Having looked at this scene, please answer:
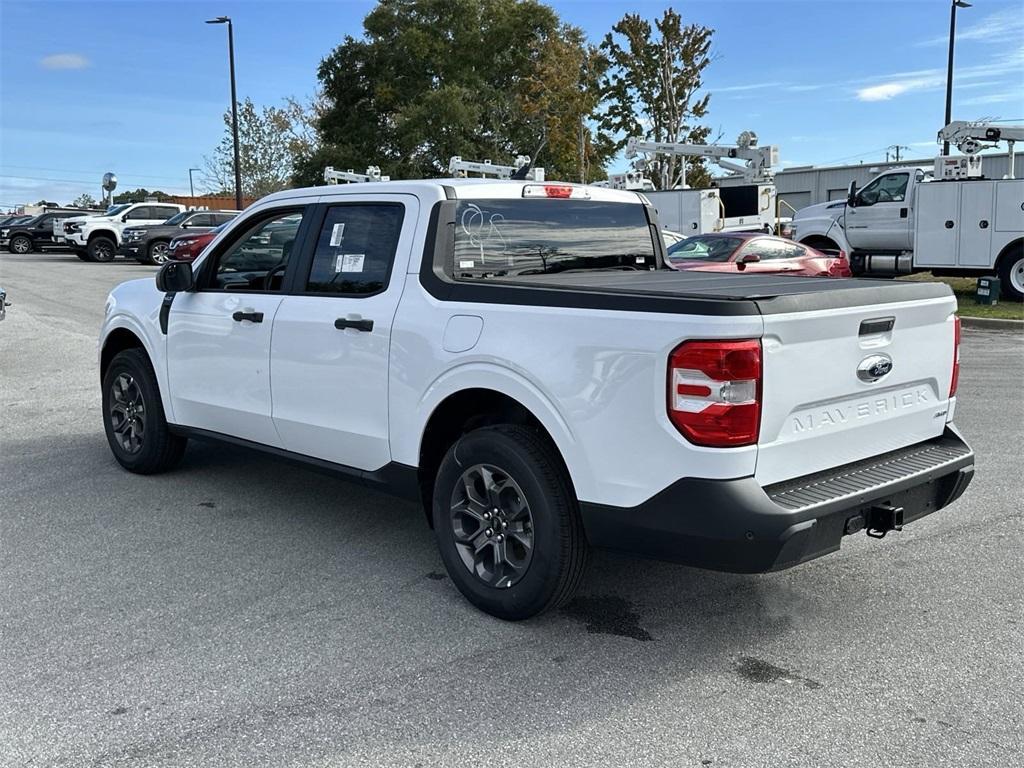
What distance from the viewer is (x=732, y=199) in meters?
25.5

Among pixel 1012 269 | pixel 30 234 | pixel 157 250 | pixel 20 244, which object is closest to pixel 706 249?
pixel 1012 269

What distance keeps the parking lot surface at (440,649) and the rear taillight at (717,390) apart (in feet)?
3.13

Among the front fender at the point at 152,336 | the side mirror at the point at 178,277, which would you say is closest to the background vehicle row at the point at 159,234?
the front fender at the point at 152,336

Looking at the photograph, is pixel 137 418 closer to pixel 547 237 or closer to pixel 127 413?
pixel 127 413

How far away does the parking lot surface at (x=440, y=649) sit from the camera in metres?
3.17

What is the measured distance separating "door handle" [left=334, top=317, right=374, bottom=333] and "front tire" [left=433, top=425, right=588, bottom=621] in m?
0.77

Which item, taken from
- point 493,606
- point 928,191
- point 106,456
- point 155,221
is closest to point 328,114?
point 155,221

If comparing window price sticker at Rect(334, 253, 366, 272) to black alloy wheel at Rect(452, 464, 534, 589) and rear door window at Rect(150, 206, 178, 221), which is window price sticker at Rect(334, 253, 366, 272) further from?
rear door window at Rect(150, 206, 178, 221)

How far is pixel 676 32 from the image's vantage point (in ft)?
128

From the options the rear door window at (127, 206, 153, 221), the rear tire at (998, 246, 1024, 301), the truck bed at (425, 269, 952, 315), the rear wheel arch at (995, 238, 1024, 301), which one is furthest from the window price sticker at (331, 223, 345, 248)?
the rear door window at (127, 206, 153, 221)

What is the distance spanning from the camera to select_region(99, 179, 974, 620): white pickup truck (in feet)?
11.3

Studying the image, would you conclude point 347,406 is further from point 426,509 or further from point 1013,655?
point 1013,655

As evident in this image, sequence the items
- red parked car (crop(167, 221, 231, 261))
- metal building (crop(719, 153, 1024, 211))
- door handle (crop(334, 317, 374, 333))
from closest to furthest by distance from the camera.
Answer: door handle (crop(334, 317, 374, 333)) < red parked car (crop(167, 221, 231, 261)) < metal building (crop(719, 153, 1024, 211))

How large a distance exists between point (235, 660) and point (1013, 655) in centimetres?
301
